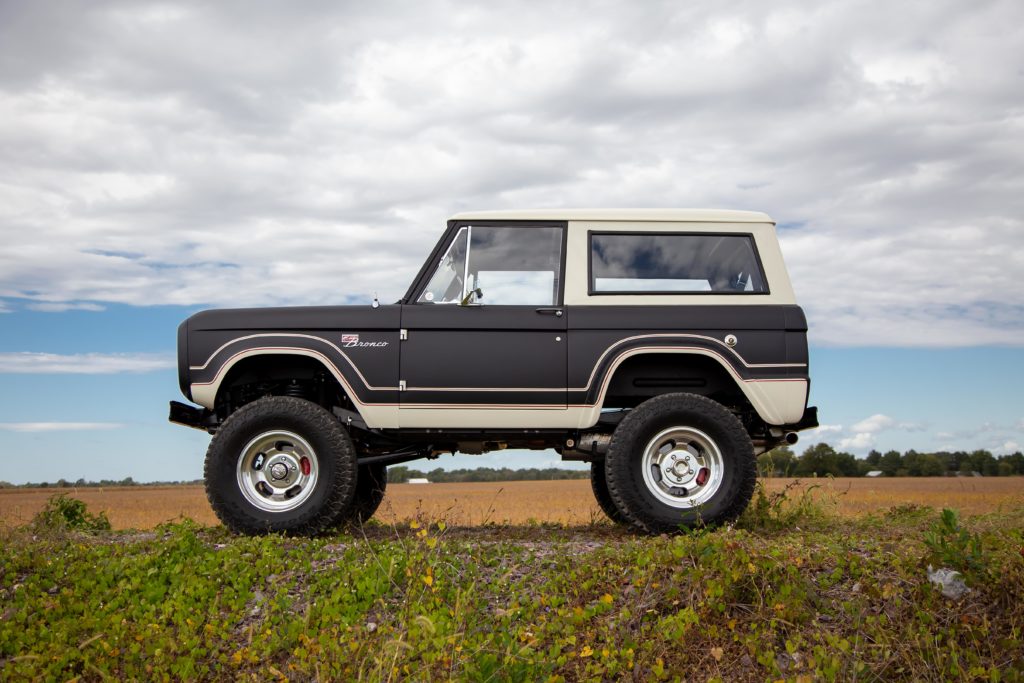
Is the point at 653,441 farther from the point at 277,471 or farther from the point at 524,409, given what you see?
the point at 277,471

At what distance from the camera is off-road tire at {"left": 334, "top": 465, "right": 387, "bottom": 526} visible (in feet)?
29.3

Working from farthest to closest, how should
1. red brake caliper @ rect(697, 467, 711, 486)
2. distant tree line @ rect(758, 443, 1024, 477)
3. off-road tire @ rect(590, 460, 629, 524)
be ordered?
distant tree line @ rect(758, 443, 1024, 477) → off-road tire @ rect(590, 460, 629, 524) → red brake caliper @ rect(697, 467, 711, 486)

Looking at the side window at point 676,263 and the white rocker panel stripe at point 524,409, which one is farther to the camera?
the side window at point 676,263

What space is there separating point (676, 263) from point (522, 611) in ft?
11.7

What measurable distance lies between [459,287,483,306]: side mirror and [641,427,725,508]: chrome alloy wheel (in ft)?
6.34

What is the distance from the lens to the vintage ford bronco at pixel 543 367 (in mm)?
7488

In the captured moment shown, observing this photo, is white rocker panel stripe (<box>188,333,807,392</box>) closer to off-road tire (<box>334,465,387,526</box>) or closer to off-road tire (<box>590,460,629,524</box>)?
off-road tire (<box>334,465,387,526</box>)

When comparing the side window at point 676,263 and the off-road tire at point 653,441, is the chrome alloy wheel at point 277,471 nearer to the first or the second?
the off-road tire at point 653,441

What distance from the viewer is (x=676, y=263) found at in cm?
804

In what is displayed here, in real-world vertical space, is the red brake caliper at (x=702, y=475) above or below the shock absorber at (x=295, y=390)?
below

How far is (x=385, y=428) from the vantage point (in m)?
7.68

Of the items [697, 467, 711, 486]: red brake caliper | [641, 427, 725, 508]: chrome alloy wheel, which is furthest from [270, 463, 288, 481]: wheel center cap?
[697, 467, 711, 486]: red brake caliper

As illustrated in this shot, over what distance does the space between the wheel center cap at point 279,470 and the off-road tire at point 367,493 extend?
123cm

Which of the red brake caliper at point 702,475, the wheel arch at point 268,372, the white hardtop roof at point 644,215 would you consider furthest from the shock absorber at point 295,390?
the red brake caliper at point 702,475
